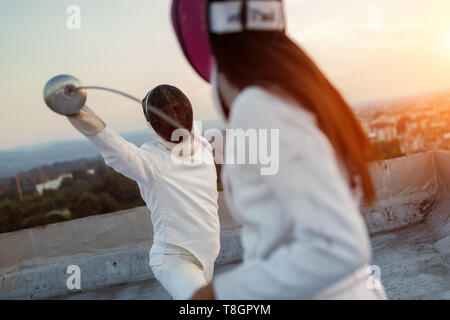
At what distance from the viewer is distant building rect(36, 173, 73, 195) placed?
7401mm

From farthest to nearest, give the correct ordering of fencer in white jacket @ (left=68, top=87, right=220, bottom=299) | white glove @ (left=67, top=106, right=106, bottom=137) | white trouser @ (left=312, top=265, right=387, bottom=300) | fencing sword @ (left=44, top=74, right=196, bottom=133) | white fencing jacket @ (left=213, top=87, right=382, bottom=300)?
fencer in white jacket @ (left=68, top=87, right=220, bottom=299) < white glove @ (left=67, top=106, right=106, bottom=137) < fencing sword @ (left=44, top=74, right=196, bottom=133) < white trouser @ (left=312, top=265, right=387, bottom=300) < white fencing jacket @ (left=213, top=87, right=382, bottom=300)

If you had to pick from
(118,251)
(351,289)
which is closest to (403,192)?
(118,251)

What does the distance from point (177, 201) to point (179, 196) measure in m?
0.03

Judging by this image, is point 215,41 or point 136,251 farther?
point 136,251

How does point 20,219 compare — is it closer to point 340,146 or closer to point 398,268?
point 398,268

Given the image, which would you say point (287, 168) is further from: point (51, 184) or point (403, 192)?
point (51, 184)

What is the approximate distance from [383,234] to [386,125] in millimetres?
2730

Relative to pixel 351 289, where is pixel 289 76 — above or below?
above

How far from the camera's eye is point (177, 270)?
7.58ft

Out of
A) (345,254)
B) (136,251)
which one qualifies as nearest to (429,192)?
(136,251)

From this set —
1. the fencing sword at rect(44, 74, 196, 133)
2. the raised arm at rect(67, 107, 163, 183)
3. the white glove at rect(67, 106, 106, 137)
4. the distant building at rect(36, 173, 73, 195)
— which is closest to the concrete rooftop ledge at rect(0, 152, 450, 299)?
the distant building at rect(36, 173, 73, 195)

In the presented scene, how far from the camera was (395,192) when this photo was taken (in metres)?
5.96

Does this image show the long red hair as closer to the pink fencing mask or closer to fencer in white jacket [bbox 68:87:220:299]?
the pink fencing mask

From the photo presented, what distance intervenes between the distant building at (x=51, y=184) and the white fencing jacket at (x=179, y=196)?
5.22 metres
